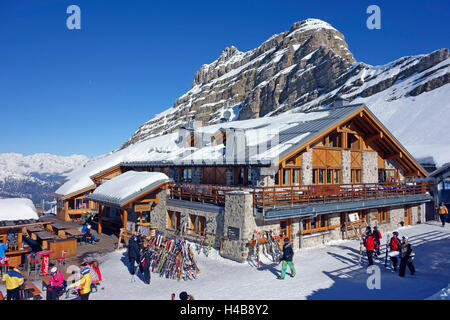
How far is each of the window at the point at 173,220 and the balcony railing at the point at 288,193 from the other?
1.06m

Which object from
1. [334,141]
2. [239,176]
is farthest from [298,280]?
[334,141]

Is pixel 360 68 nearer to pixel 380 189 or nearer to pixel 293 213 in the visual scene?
pixel 380 189

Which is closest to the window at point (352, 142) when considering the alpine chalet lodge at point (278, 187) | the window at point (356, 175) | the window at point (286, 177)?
the alpine chalet lodge at point (278, 187)

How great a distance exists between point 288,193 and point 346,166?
6364 mm

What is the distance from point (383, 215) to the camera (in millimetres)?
22484

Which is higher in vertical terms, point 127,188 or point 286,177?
point 286,177

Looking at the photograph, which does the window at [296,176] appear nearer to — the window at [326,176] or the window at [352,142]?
the window at [326,176]

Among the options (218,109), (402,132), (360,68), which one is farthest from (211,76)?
(402,132)

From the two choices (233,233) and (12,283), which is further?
(233,233)

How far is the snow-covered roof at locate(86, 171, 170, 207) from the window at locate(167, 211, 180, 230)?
2.07 m

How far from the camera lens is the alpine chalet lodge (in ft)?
50.9

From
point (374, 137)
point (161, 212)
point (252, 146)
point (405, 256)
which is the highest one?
point (374, 137)

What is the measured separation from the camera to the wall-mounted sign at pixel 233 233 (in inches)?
586

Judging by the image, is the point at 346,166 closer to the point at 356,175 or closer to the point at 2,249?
the point at 356,175
